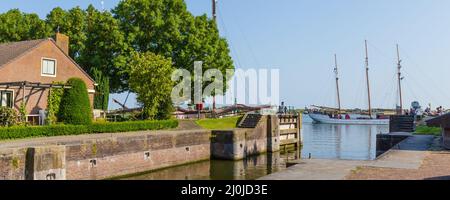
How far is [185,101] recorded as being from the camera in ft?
161

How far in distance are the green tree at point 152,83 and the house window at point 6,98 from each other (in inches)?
421

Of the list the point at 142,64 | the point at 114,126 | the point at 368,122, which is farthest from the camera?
the point at 368,122

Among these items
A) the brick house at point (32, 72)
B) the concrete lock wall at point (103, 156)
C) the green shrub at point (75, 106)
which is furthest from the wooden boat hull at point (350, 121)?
the green shrub at point (75, 106)

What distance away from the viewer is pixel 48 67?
3628 cm

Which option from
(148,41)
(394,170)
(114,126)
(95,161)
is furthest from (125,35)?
(394,170)

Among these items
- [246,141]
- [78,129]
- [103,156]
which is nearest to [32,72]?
[78,129]

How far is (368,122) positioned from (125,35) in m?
81.3

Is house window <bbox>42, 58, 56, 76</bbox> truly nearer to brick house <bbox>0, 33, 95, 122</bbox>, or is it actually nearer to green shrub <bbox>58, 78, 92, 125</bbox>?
brick house <bbox>0, 33, 95, 122</bbox>

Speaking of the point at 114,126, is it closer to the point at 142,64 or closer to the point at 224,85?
the point at 142,64

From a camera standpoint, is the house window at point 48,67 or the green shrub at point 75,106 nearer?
the green shrub at point 75,106

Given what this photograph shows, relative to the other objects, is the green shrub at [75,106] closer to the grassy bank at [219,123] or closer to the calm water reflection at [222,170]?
the calm water reflection at [222,170]

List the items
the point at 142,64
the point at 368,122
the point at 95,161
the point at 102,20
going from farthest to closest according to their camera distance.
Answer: the point at 368,122 < the point at 102,20 < the point at 142,64 < the point at 95,161

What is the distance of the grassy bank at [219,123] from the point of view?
4288 centimetres

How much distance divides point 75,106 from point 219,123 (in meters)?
17.0
